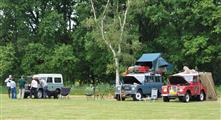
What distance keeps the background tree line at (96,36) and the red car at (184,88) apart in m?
15.5

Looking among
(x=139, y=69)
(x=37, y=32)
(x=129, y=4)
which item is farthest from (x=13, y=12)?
(x=139, y=69)

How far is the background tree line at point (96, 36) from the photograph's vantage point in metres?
53.5

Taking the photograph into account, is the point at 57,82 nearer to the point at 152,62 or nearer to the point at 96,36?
the point at 152,62

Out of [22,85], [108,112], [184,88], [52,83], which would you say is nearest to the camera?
[108,112]

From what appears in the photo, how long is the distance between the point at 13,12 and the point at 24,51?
179 inches

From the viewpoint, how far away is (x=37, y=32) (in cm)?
6306

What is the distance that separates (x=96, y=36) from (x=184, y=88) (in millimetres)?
19504

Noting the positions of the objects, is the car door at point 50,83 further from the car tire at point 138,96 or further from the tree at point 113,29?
the car tire at point 138,96

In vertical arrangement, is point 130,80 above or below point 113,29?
below

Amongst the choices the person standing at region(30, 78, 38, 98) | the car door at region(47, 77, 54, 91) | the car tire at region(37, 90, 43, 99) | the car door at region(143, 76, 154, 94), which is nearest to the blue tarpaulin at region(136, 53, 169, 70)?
the car door at region(143, 76, 154, 94)

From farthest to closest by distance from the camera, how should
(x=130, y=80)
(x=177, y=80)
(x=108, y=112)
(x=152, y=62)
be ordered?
(x=152, y=62) → (x=130, y=80) → (x=177, y=80) → (x=108, y=112)

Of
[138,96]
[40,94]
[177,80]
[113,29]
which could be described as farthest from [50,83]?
[177,80]

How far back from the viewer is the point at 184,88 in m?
34.9

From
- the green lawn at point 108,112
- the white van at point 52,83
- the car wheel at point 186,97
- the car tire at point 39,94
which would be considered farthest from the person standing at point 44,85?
the green lawn at point 108,112
